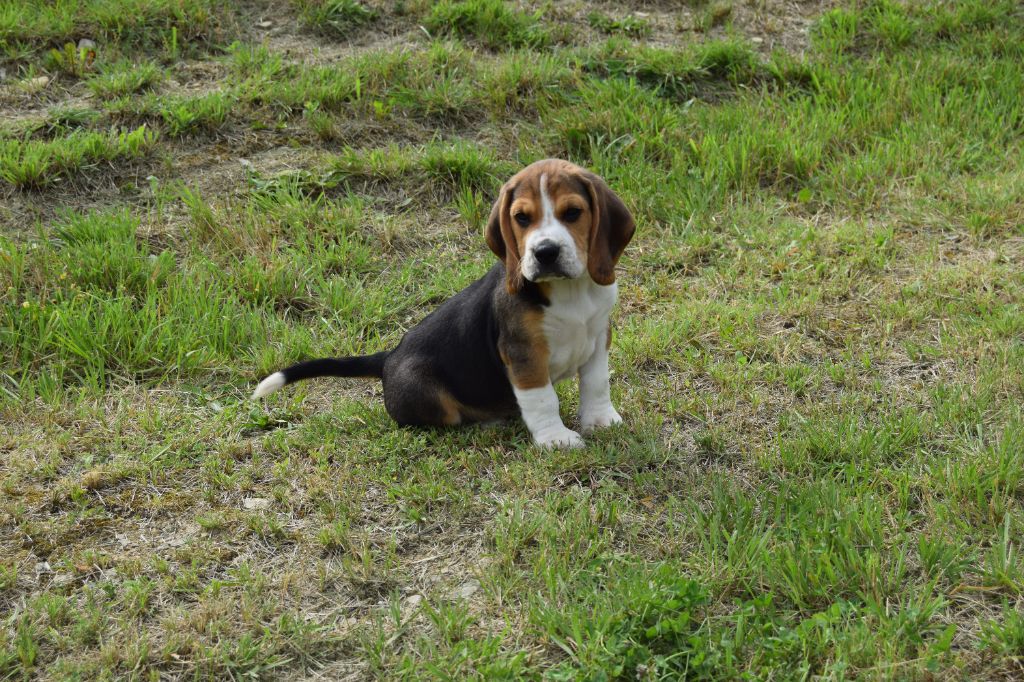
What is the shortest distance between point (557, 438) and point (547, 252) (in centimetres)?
88

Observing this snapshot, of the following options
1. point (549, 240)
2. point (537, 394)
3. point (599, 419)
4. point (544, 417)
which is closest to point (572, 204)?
point (549, 240)

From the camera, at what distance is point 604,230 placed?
4160 millimetres

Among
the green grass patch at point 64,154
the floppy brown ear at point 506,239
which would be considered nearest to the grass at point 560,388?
the green grass patch at point 64,154

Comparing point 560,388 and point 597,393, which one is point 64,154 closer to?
point 560,388

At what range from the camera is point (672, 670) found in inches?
127

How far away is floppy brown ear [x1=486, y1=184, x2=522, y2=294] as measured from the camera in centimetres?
415

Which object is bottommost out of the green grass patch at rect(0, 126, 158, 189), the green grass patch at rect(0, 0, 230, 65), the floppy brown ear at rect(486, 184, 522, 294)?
the green grass patch at rect(0, 126, 158, 189)

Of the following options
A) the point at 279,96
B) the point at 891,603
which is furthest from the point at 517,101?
the point at 891,603

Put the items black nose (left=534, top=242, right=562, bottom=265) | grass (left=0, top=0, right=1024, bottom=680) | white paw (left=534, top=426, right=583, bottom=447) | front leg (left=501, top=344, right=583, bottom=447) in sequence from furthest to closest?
white paw (left=534, top=426, right=583, bottom=447), front leg (left=501, top=344, right=583, bottom=447), black nose (left=534, top=242, right=562, bottom=265), grass (left=0, top=0, right=1024, bottom=680)

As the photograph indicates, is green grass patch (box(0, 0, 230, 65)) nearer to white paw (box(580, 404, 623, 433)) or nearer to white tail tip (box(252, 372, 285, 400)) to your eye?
white tail tip (box(252, 372, 285, 400))

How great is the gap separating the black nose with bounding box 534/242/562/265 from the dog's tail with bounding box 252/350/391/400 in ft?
3.68

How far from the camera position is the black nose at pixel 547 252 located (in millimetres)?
3920

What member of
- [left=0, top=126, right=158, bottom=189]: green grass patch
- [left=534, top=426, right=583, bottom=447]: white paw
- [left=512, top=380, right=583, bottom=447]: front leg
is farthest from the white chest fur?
[left=0, top=126, right=158, bottom=189]: green grass patch

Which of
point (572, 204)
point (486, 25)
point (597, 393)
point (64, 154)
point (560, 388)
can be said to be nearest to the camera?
point (572, 204)
